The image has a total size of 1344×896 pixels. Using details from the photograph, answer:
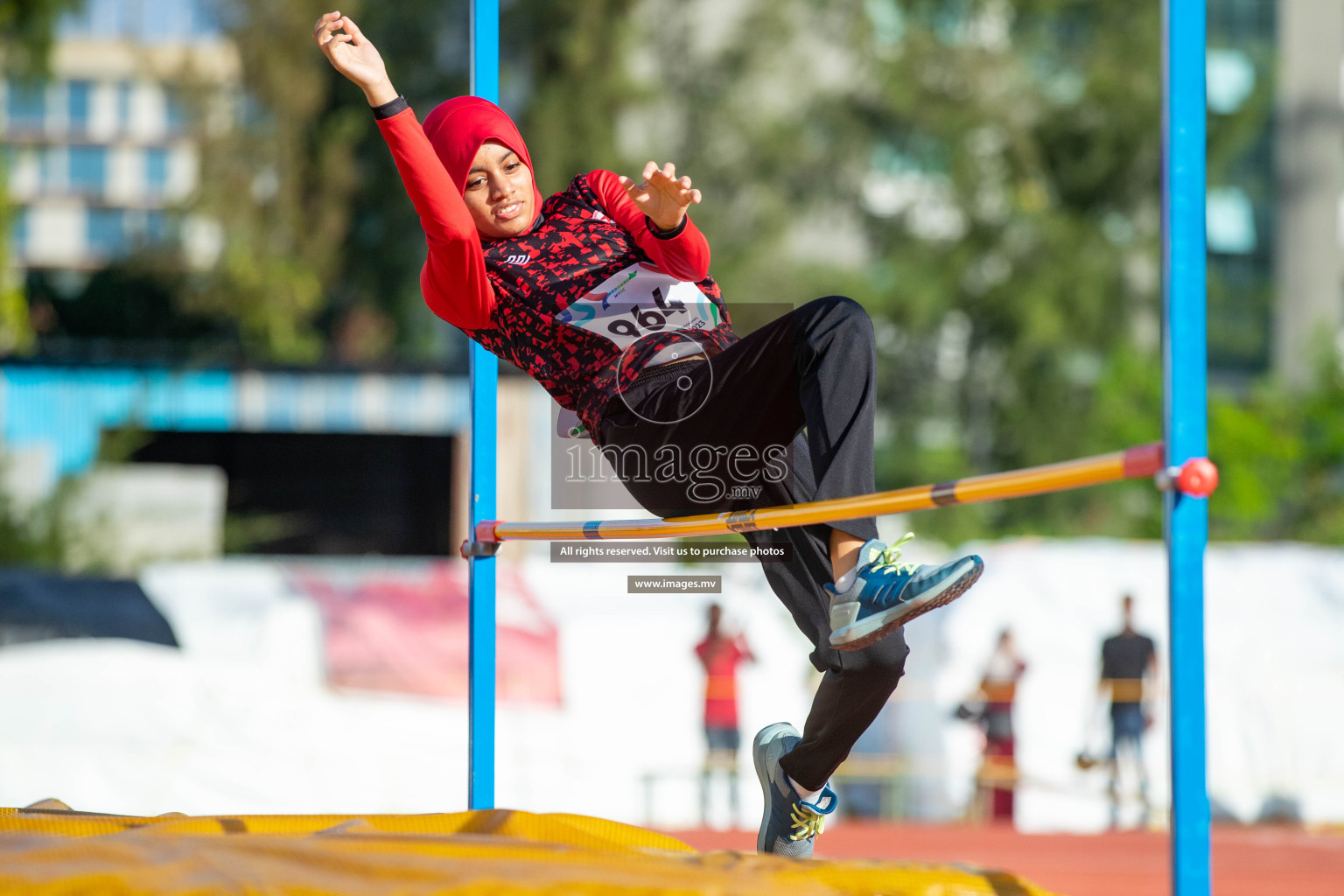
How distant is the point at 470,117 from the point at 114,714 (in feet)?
16.1

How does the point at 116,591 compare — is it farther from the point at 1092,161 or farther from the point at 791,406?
the point at 1092,161

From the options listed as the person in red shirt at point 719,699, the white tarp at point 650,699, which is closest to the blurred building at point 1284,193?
the white tarp at point 650,699

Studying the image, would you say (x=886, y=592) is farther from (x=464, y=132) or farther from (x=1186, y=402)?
(x=464, y=132)

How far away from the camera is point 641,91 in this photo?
53.4 feet

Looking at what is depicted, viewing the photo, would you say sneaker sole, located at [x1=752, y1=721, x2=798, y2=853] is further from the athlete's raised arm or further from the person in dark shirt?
the person in dark shirt

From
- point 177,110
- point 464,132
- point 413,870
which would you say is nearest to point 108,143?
point 177,110

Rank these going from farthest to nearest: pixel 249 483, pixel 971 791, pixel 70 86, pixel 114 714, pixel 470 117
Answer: pixel 70 86 < pixel 249 483 < pixel 971 791 < pixel 114 714 < pixel 470 117

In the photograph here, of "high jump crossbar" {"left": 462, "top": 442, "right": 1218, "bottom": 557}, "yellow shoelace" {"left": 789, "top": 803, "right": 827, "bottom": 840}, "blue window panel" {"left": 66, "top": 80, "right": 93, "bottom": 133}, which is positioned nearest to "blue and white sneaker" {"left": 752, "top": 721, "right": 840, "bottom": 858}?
"yellow shoelace" {"left": 789, "top": 803, "right": 827, "bottom": 840}

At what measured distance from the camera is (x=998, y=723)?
7.09 meters

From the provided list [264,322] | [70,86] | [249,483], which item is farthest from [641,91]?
[70,86]

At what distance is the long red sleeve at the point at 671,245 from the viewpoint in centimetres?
248

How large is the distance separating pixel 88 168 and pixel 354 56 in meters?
59.5

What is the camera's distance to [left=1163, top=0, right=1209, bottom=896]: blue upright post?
4.97 feet

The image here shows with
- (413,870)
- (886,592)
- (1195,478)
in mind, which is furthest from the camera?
(886,592)
